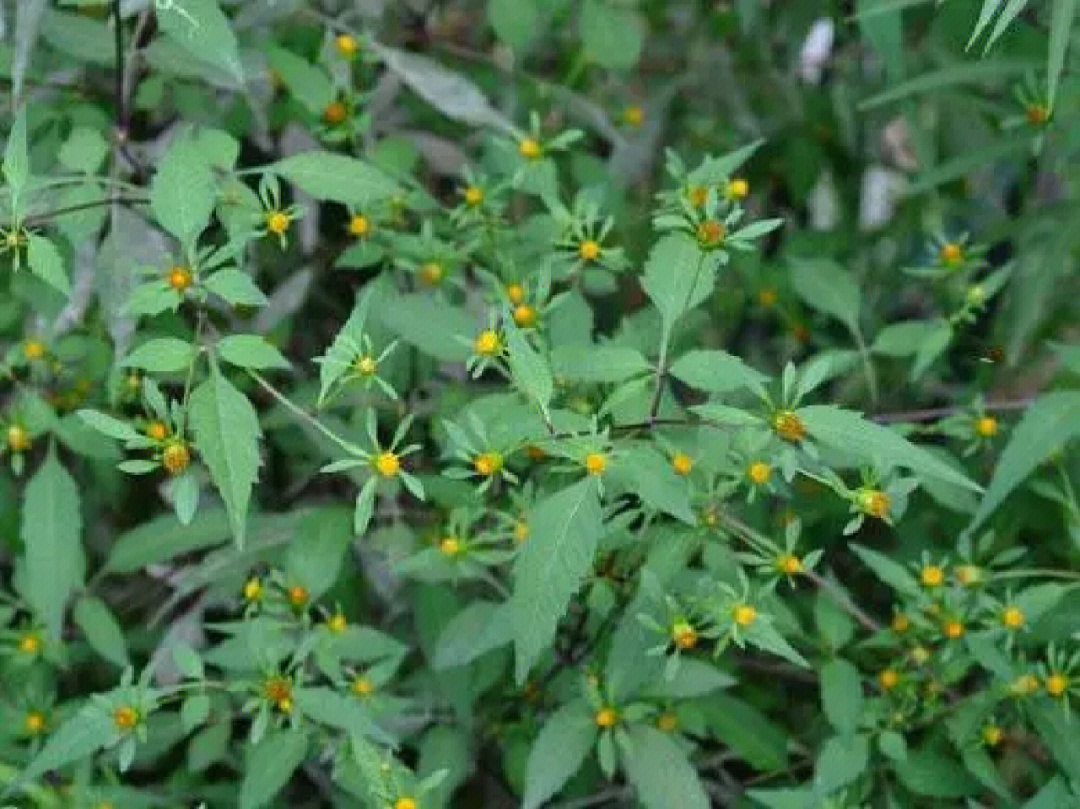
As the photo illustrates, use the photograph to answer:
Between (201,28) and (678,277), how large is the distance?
434 mm

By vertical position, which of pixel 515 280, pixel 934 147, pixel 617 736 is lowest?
pixel 617 736

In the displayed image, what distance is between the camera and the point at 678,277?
151 cm

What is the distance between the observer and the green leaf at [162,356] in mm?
1409

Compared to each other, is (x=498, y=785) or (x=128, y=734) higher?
(x=128, y=734)

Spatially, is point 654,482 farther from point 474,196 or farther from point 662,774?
point 474,196

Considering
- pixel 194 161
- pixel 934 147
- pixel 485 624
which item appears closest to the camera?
pixel 194 161

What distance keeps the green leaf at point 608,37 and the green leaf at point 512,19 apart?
122mm

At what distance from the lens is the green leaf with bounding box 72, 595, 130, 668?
1.81m

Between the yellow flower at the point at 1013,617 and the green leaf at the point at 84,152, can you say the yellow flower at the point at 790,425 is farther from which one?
the green leaf at the point at 84,152

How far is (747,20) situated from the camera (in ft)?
6.45

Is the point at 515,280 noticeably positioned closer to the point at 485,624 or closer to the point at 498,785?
the point at 485,624

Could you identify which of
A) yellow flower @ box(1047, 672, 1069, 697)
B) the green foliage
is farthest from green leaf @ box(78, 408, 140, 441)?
yellow flower @ box(1047, 672, 1069, 697)

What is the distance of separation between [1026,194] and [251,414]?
1478 mm

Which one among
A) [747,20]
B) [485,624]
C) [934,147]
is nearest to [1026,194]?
[934,147]
